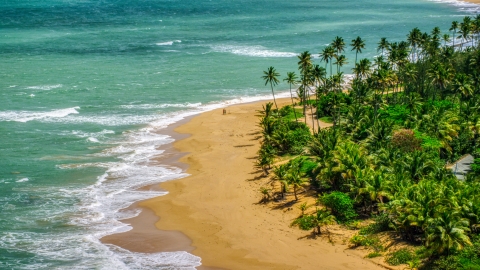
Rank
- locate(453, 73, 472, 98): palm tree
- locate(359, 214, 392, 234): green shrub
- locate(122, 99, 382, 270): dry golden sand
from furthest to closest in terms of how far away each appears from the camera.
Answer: locate(453, 73, 472, 98): palm tree, locate(359, 214, 392, 234): green shrub, locate(122, 99, 382, 270): dry golden sand

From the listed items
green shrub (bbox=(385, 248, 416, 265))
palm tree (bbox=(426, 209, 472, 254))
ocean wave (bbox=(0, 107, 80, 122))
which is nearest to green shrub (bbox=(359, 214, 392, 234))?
green shrub (bbox=(385, 248, 416, 265))

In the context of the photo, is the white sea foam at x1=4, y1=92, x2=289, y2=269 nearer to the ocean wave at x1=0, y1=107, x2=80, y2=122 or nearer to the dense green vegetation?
the ocean wave at x1=0, y1=107, x2=80, y2=122

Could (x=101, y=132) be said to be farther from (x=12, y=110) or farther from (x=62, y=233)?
(x=62, y=233)

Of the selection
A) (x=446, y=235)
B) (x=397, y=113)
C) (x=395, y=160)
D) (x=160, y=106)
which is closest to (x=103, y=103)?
(x=160, y=106)

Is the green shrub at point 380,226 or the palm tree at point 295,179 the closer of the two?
the green shrub at point 380,226

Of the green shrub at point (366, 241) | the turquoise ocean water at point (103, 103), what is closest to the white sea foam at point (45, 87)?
the turquoise ocean water at point (103, 103)

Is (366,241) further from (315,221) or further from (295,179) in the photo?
(295,179)

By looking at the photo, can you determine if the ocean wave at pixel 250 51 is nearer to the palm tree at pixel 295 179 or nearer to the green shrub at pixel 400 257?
the palm tree at pixel 295 179
